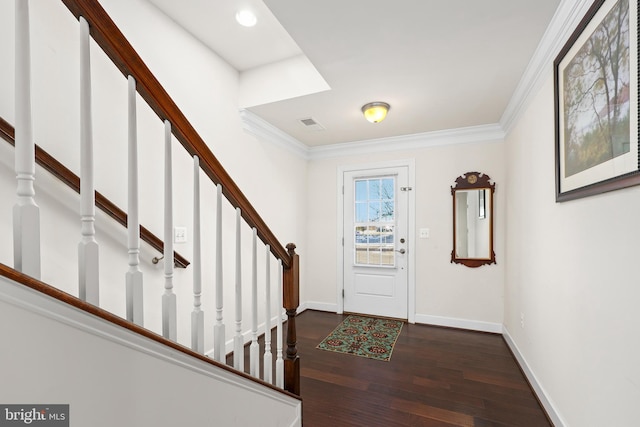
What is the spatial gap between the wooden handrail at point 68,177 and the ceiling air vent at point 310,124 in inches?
78.1

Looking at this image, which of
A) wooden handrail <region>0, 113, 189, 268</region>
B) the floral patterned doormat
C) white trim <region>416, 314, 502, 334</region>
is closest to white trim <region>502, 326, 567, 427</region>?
white trim <region>416, 314, 502, 334</region>

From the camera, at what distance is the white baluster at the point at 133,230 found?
2.61 ft

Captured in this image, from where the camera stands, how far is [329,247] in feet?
13.5

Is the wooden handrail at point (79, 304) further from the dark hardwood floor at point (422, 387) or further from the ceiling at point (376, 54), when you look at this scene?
the ceiling at point (376, 54)

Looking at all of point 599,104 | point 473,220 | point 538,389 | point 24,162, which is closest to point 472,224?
point 473,220

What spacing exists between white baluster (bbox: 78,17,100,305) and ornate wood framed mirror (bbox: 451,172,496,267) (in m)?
3.54

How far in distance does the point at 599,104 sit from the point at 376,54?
1289mm

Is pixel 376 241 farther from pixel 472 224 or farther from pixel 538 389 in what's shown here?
pixel 538 389

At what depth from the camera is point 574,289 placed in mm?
1552

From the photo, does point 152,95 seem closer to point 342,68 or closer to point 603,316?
point 342,68

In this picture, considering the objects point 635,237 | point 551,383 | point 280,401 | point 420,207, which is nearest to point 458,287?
point 420,207

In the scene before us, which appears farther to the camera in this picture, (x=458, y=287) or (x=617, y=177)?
(x=458, y=287)

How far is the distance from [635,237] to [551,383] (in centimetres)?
128

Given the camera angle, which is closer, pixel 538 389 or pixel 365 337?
pixel 538 389
